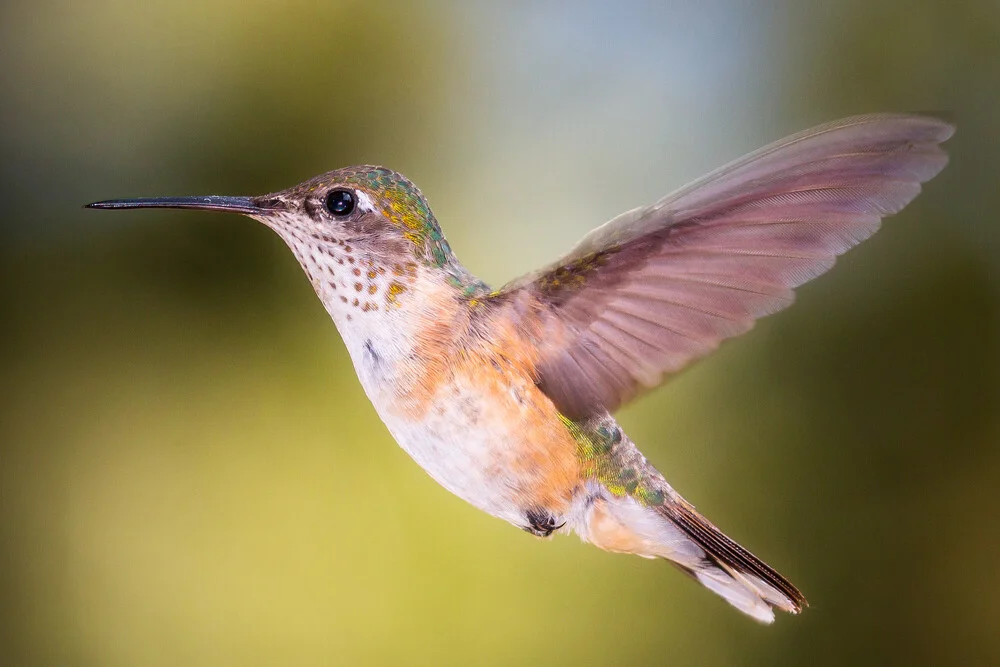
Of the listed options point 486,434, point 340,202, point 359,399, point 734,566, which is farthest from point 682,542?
point 359,399

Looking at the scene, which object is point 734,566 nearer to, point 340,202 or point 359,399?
point 340,202

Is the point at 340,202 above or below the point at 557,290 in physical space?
above

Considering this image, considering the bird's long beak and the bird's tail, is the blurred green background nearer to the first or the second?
the bird's tail

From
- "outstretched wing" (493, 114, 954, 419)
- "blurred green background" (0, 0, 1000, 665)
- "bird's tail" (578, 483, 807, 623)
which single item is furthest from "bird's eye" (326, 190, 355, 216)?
"blurred green background" (0, 0, 1000, 665)

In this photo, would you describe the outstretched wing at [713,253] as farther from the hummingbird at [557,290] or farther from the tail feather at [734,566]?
the tail feather at [734,566]

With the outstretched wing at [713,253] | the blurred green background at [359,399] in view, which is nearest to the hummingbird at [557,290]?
the outstretched wing at [713,253]

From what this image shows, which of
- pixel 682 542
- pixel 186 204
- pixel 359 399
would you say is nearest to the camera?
pixel 186 204

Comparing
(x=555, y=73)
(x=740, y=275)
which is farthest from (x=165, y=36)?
(x=740, y=275)
